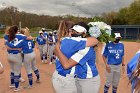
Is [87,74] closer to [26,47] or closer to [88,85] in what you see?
[88,85]

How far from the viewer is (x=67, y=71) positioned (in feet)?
15.9

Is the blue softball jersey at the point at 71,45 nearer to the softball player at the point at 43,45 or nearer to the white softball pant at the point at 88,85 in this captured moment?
the white softball pant at the point at 88,85

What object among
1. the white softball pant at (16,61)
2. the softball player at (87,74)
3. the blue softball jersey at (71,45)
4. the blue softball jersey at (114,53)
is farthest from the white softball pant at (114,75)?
the blue softball jersey at (71,45)

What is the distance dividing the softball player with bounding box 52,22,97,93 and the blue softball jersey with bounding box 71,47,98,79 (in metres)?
0.08

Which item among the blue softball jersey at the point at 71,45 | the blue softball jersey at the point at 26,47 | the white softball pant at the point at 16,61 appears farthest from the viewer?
the blue softball jersey at the point at 26,47

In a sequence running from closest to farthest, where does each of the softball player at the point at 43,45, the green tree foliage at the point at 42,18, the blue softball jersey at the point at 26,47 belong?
the blue softball jersey at the point at 26,47
the softball player at the point at 43,45
the green tree foliage at the point at 42,18

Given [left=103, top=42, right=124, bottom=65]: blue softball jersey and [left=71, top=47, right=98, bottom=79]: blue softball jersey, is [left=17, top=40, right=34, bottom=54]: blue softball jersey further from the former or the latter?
[left=71, top=47, right=98, bottom=79]: blue softball jersey

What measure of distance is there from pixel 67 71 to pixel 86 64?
1.03ft

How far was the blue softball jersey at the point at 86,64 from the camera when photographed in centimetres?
476

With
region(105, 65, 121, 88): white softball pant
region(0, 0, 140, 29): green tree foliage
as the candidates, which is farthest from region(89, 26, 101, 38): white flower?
region(0, 0, 140, 29): green tree foliage

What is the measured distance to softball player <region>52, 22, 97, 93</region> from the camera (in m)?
4.70

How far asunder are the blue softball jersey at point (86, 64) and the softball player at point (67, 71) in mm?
82

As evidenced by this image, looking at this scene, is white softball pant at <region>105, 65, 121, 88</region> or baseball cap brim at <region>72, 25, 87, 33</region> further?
white softball pant at <region>105, 65, 121, 88</region>

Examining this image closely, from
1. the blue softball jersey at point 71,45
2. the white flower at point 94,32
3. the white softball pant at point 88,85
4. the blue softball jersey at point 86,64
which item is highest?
the white flower at point 94,32
